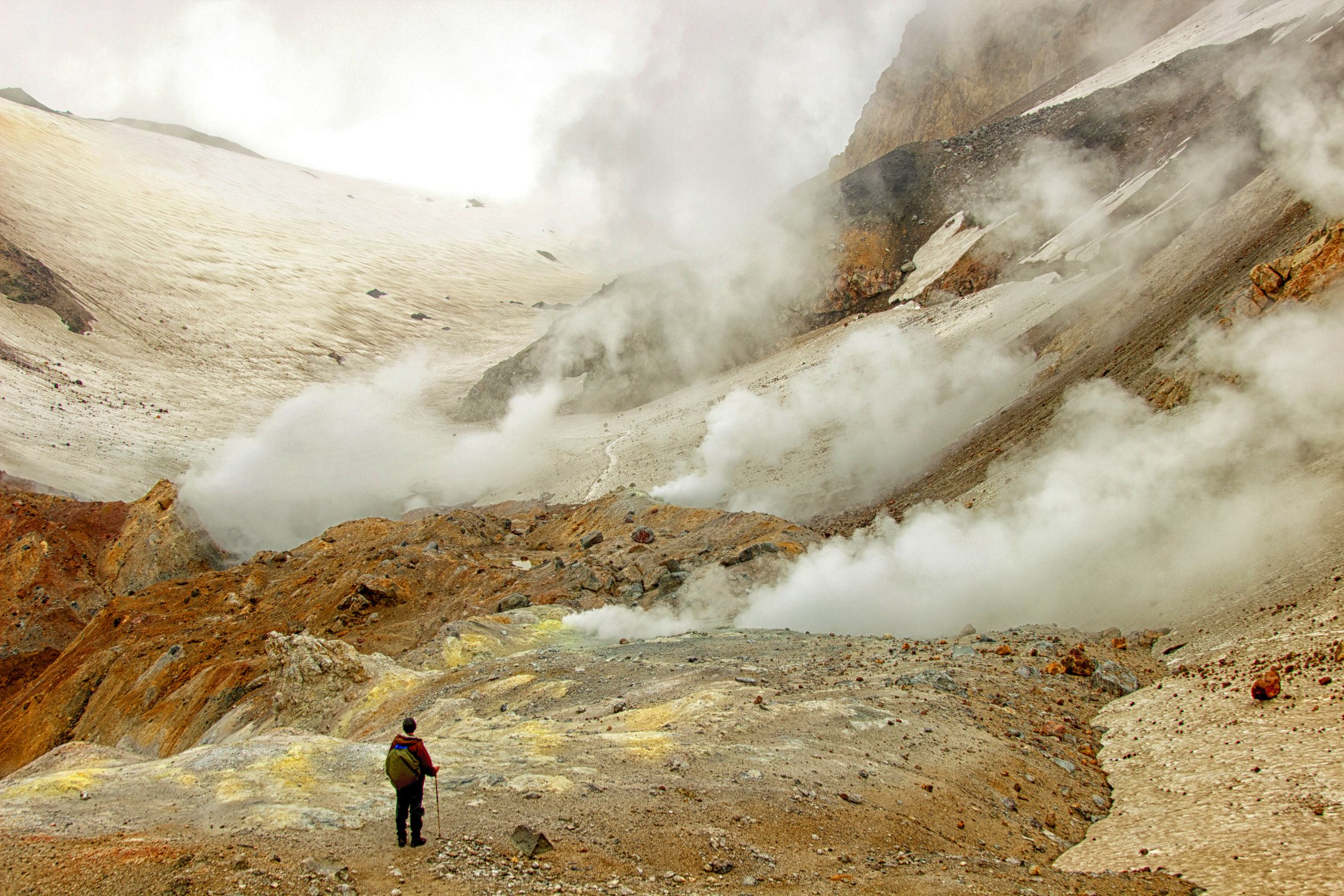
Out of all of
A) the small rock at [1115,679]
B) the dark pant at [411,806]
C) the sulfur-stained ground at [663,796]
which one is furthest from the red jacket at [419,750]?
the small rock at [1115,679]

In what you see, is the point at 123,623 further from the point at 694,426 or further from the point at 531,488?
the point at 694,426

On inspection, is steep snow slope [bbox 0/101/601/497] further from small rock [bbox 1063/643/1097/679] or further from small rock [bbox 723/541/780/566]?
small rock [bbox 1063/643/1097/679]

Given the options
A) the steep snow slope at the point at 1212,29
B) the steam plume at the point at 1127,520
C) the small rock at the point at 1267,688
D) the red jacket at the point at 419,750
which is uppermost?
the steep snow slope at the point at 1212,29

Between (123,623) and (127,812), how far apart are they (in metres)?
18.7

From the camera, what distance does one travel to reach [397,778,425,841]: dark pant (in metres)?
5.26

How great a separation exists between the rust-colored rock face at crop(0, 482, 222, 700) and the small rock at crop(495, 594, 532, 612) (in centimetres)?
1707

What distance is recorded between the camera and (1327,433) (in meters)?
11.9

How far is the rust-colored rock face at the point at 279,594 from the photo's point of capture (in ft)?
55.5

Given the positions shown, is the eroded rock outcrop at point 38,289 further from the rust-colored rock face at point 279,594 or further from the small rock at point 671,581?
the small rock at point 671,581

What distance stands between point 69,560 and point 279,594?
1102cm

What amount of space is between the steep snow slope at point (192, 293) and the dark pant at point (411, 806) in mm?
36283

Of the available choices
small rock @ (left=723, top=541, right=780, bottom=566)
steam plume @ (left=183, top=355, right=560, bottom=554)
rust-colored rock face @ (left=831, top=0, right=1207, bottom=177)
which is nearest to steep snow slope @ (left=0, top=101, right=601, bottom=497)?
steam plume @ (left=183, top=355, right=560, bottom=554)

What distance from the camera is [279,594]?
22219 millimetres

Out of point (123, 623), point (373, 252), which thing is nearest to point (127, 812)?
point (123, 623)
